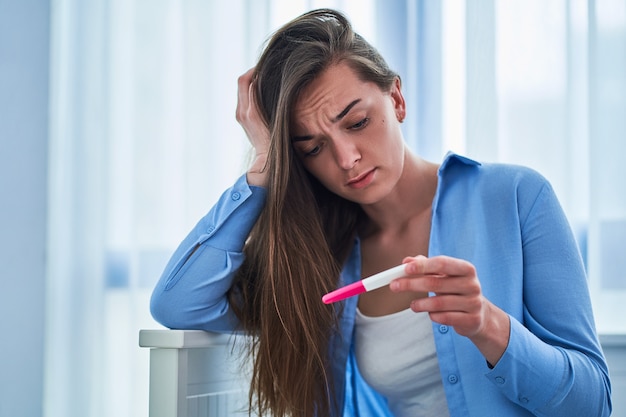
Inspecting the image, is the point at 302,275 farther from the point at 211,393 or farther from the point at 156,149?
the point at 156,149

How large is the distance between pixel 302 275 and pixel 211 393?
0.78ft

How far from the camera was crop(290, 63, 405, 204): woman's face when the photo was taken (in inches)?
41.2

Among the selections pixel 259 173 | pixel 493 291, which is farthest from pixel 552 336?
pixel 259 173

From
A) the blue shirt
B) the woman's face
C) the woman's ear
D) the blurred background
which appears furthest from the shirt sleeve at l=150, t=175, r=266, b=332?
the blurred background

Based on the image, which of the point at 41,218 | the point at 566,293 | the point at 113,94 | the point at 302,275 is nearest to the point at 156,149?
the point at 113,94

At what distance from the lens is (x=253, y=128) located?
120 centimetres

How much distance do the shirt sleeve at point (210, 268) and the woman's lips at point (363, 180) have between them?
18 centimetres

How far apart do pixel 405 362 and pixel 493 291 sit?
0.60 feet

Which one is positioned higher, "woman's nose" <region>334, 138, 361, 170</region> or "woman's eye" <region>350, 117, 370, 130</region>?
"woman's eye" <region>350, 117, 370, 130</region>

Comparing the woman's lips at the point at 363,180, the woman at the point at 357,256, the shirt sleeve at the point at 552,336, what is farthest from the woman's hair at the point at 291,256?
the shirt sleeve at the point at 552,336

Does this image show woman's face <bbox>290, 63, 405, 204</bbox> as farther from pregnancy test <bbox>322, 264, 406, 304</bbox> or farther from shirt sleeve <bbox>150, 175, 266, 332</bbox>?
pregnancy test <bbox>322, 264, 406, 304</bbox>

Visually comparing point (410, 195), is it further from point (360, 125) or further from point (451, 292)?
point (451, 292)

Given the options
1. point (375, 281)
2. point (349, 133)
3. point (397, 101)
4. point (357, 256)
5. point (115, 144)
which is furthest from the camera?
point (115, 144)

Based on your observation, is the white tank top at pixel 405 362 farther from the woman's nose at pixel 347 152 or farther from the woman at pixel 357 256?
the woman's nose at pixel 347 152
